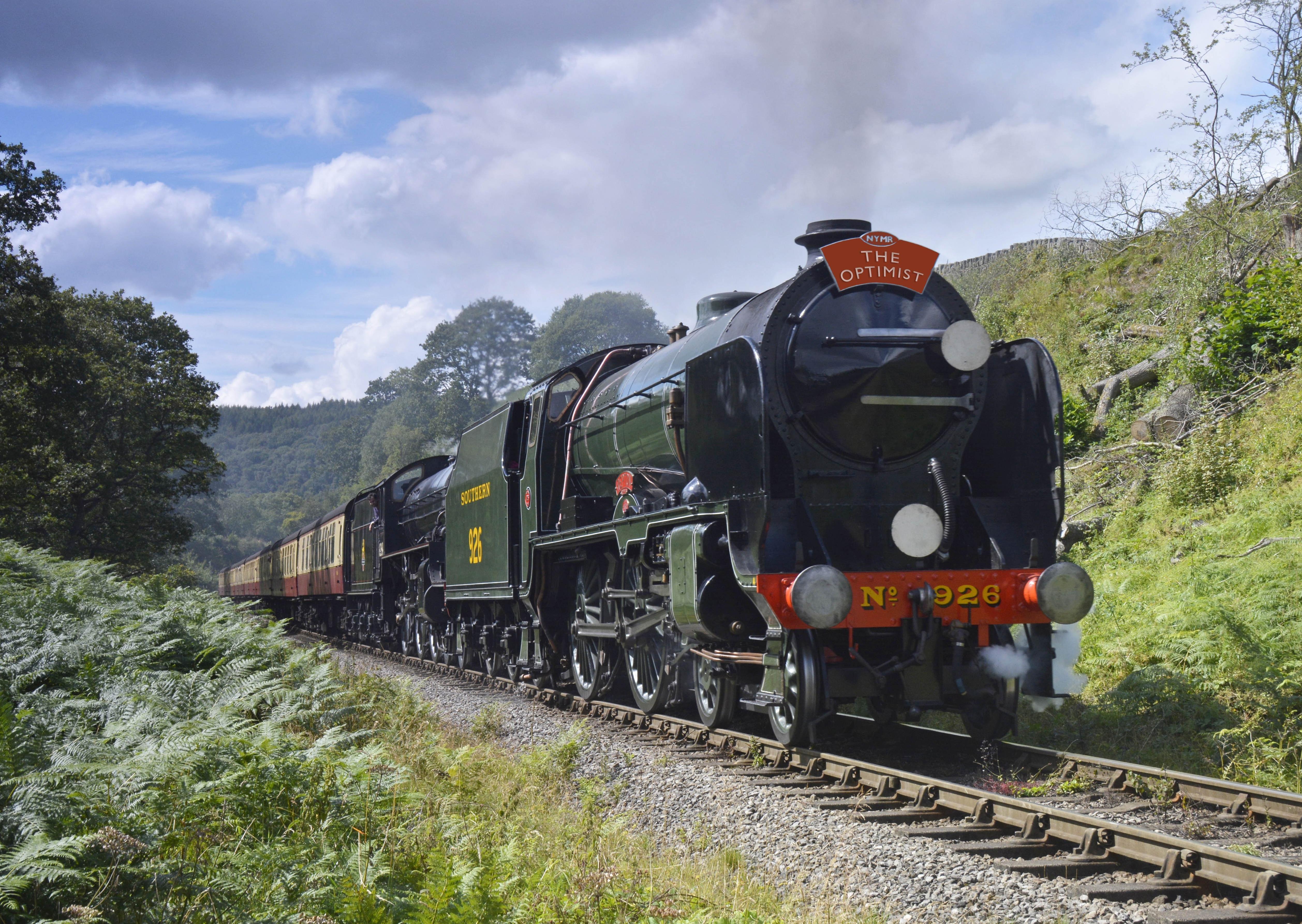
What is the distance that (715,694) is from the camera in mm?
7383

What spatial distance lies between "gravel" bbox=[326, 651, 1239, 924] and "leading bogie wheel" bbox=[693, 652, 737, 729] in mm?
448

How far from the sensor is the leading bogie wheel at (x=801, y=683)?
6.10m

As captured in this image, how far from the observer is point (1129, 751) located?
6.46m

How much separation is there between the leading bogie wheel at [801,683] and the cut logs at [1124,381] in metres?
12.1

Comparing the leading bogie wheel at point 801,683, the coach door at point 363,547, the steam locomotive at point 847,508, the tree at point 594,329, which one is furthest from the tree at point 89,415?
the tree at point 594,329

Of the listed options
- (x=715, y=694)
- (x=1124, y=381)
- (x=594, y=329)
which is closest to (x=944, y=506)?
(x=715, y=694)

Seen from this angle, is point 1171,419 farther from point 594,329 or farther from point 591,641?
point 594,329

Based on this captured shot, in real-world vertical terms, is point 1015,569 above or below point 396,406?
below

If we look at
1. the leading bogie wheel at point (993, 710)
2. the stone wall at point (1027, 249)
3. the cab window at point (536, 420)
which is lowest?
the leading bogie wheel at point (993, 710)

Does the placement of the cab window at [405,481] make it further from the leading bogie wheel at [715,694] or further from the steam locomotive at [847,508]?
the leading bogie wheel at [715,694]

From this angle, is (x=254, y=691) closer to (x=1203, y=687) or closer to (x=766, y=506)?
(x=766, y=506)

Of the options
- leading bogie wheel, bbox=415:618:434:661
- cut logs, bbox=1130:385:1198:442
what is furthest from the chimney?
leading bogie wheel, bbox=415:618:434:661

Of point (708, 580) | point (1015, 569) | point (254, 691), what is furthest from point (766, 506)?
point (254, 691)

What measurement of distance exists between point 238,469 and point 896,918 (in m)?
177
